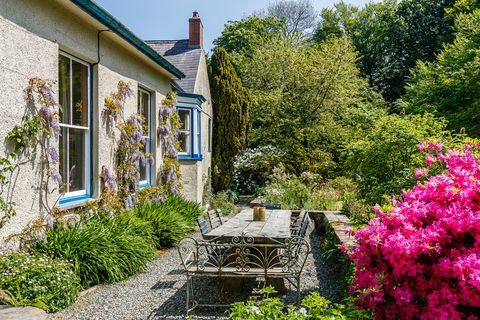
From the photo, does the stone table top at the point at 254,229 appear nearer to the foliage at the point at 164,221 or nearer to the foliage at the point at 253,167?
the foliage at the point at 164,221

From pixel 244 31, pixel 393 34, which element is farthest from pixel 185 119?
pixel 244 31

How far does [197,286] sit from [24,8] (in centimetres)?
441

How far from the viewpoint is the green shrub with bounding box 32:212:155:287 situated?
220 inches

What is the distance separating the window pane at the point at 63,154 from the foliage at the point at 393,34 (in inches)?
870

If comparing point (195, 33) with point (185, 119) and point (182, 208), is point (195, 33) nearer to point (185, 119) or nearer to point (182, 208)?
point (185, 119)

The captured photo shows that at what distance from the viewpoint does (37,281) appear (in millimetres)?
4785

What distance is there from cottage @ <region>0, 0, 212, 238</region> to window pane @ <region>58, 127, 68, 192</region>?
0.05 ft

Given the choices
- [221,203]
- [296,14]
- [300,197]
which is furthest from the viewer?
[296,14]

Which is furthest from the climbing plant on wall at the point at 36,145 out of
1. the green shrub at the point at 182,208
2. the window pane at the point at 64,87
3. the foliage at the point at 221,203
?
the foliage at the point at 221,203

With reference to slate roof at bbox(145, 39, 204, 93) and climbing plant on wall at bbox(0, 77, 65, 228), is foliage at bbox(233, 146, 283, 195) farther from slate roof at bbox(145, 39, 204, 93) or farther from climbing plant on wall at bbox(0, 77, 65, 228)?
climbing plant on wall at bbox(0, 77, 65, 228)

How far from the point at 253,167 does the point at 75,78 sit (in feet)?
39.7

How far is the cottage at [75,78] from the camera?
534 cm

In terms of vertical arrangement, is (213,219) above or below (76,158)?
below

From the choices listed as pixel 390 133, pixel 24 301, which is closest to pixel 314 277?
pixel 390 133
